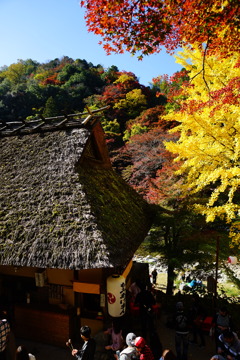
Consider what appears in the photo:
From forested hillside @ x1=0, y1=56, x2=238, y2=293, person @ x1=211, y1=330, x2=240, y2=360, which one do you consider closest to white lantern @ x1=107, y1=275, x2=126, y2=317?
person @ x1=211, y1=330, x2=240, y2=360

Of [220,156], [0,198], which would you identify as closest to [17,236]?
[0,198]

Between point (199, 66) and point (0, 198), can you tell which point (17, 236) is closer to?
point (0, 198)

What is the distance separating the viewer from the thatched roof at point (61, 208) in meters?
5.32

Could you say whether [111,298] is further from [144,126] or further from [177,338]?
[144,126]

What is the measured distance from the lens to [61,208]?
607 cm

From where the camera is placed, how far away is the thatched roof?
5.32 m

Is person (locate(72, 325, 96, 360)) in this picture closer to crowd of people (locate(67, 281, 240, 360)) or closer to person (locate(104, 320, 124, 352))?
crowd of people (locate(67, 281, 240, 360))

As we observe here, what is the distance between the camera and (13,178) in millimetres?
7543

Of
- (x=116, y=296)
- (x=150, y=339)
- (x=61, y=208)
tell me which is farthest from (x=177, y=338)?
(x=61, y=208)

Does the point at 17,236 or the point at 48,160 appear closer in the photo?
the point at 17,236

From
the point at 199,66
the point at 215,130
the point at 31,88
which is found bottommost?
the point at 215,130

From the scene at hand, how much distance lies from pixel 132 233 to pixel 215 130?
421cm

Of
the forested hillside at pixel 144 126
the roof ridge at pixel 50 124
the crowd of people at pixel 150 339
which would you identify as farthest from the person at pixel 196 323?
the roof ridge at pixel 50 124

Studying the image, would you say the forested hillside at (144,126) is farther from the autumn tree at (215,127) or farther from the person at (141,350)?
the person at (141,350)
